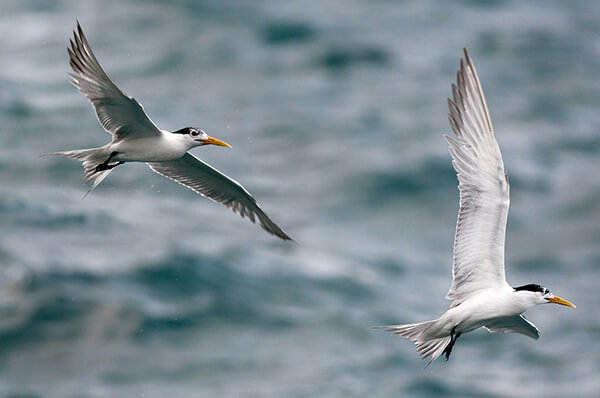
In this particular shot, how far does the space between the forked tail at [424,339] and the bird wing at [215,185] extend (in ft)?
11.4

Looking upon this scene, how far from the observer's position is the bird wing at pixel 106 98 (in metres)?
13.8

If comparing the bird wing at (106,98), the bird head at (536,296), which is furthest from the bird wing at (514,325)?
the bird wing at (106,98)

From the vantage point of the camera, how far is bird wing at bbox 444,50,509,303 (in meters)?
14.1

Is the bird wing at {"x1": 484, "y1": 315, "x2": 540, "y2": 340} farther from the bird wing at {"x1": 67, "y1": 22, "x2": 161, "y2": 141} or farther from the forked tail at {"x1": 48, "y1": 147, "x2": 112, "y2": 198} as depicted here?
the forked tail at {"x1": 48, "y1": 147, "x2": 112, "y2": 198}

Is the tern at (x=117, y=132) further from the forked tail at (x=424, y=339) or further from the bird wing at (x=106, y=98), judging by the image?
the forked tail at (x=424, y=339)

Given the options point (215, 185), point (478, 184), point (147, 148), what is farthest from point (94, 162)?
point (478, 184)

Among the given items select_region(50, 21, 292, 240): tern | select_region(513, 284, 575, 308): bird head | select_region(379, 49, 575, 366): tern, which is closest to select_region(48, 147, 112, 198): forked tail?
select_region(50, 21, 292, 240): tern

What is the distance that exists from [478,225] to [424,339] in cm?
208

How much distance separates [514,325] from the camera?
15508mm

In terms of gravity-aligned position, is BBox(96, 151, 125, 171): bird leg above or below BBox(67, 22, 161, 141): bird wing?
below

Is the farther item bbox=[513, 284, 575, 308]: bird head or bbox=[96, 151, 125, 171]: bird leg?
bbox=[96, 151, 125, 171]: bird leg

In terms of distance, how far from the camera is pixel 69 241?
98.7 m

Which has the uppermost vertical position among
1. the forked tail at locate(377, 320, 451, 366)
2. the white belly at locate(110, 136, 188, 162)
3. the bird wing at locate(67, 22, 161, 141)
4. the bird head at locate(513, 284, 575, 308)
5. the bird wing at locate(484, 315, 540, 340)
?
the bird wing at locate(67, 22, 161, 141)

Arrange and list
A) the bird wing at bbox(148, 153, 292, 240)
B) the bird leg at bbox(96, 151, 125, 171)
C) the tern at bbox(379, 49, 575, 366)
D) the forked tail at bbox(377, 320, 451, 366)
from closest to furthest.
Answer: the tern at bbox(379, 49, 575, 366)
the forked tail at bbox(377, 320, 451, 366)
the bird leg at bbox(96, 151, 125, 171)
the bird wing at bbox(148, 153, 292, 240)
